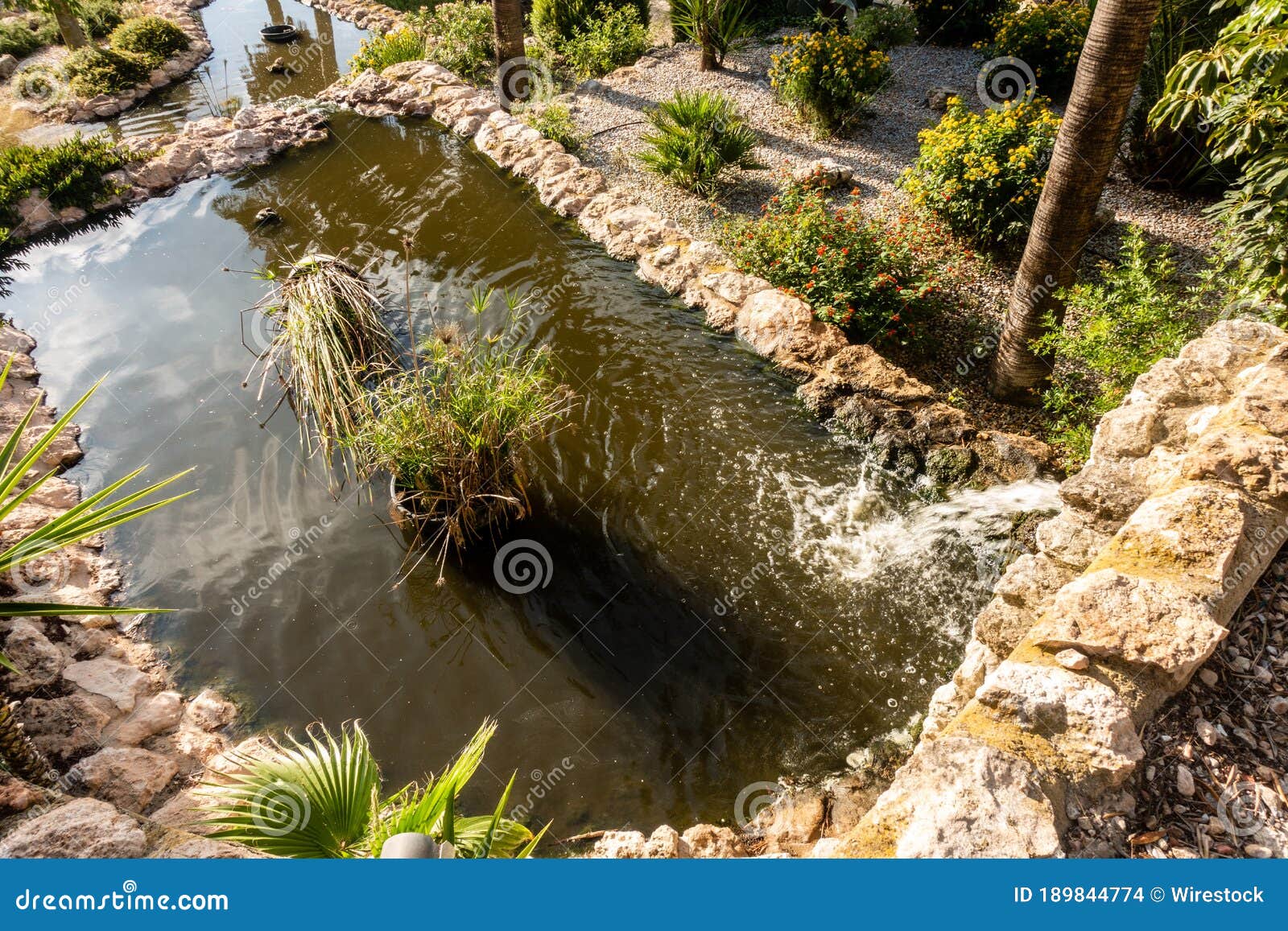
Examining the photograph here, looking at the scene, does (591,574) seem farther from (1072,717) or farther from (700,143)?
(700,143)

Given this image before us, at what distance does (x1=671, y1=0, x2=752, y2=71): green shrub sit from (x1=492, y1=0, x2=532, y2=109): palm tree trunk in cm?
237

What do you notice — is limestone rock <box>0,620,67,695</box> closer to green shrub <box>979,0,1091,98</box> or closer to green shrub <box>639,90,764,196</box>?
green shrub <box>639,90,764,196</box>

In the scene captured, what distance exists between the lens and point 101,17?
47.2 feet

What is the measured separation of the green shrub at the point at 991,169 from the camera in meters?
5.80

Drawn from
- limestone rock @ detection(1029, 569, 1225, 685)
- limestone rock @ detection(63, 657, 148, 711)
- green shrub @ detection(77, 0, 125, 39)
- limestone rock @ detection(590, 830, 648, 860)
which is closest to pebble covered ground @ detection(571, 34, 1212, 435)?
limestone rock @ detection(1029, 569, 1225, 685)

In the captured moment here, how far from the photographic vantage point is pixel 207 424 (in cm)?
576

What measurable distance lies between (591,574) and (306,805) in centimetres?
238

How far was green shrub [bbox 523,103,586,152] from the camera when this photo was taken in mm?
8844

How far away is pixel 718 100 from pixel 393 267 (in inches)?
155

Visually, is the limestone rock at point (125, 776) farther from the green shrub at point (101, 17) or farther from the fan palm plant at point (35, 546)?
the green shrub at point (101, 17)

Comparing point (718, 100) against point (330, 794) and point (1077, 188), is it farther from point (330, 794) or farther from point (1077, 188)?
point (330, 794)

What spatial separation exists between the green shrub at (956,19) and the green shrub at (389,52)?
7824 mm

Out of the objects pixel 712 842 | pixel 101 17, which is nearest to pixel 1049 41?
pixel 712 842

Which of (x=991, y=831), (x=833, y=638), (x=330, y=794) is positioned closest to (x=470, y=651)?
(x=330, y=794)
